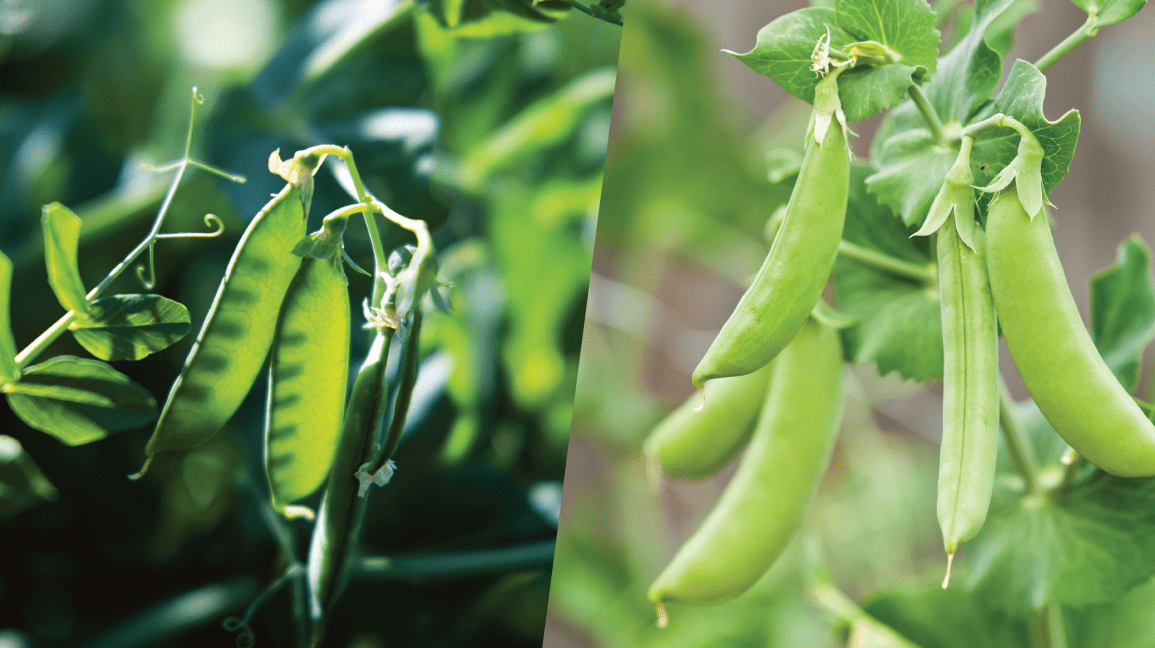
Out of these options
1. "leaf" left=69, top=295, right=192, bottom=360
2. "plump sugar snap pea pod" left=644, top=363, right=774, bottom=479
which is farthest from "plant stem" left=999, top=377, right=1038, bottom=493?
"leaf" left=69, top=295, right=192, bottom=360

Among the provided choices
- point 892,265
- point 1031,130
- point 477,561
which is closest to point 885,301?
point 892,265

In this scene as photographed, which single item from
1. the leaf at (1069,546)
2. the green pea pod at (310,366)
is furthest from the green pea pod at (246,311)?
the leaf at (1069,546)

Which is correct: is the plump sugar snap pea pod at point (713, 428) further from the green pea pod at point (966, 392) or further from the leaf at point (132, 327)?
the leaf at point (132, 327)

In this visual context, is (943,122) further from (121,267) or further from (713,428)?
(121,267)

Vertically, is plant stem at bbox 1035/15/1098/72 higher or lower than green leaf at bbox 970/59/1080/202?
higher

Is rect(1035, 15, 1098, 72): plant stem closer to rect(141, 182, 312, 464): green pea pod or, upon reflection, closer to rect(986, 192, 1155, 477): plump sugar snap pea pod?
rect(986, 192, 1155, 477): plump sugar snap pea pod

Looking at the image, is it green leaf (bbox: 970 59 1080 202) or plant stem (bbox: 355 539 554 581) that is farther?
plant stem (bbox: 355 539 554 581)

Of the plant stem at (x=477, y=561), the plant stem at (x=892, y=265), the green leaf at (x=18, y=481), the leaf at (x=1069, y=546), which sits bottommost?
the plant stem at (x=477, y=561)
